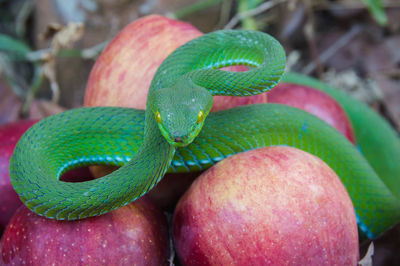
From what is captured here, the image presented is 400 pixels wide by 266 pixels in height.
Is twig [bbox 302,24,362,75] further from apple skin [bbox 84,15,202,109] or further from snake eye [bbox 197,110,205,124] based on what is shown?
snake eye [bbox 197,110,205,124]

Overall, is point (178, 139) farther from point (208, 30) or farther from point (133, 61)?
point (208, 30)

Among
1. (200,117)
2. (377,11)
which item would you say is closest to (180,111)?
(200,117)

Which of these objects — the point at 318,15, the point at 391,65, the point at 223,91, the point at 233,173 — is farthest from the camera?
the point at 318,15

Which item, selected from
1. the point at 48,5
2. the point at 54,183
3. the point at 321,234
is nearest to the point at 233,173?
the point at 321,234

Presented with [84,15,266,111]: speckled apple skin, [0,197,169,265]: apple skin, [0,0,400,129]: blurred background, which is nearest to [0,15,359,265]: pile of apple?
[0,197,169,265]: apple skin

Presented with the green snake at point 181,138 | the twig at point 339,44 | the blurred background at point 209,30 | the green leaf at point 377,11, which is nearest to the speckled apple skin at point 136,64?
the green snake at point 181,138

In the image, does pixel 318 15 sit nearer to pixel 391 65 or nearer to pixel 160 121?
pixel 391 65
